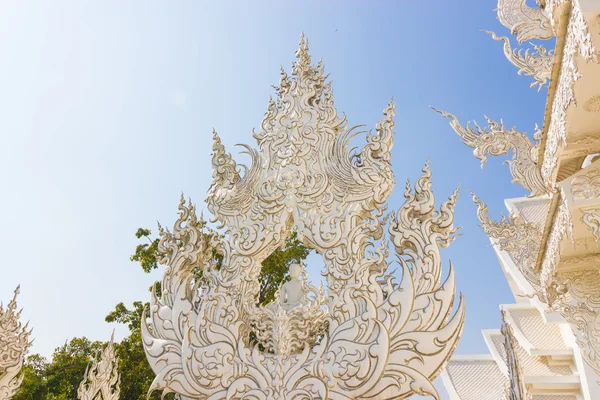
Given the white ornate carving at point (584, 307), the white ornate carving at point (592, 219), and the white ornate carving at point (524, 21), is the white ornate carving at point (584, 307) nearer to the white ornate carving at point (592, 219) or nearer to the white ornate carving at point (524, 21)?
the white ornate carving at point (592, 219)

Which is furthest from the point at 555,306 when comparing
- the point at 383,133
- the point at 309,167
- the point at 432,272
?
the point at 309,167

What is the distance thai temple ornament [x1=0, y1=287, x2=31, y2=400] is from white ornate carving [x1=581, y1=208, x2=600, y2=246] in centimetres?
647

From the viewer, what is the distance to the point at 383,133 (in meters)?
5.66

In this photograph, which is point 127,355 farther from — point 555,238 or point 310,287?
point 555,238

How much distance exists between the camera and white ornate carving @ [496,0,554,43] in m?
7.21

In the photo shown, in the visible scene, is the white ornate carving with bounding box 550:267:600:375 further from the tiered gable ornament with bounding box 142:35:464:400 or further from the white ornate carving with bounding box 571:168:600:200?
the tiered gable ornament with bounding box 142:35:464:400

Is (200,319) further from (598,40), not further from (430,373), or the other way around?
(598,40)

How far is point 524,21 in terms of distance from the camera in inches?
287

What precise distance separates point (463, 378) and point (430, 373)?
27.2 feet

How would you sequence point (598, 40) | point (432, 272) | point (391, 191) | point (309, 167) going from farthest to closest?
point (309, 167) < point (391, 191) < point (432, 272) < point (598, 40)

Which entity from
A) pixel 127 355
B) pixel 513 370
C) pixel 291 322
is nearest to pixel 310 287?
pixel 291 322

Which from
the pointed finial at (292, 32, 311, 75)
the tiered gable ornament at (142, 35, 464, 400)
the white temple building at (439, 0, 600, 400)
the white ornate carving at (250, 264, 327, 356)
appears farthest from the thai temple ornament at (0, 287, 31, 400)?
the white temple building at (439, 0, 600, 400)

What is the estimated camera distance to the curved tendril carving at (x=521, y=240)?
6758 millimetres

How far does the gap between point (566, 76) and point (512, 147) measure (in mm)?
3087
